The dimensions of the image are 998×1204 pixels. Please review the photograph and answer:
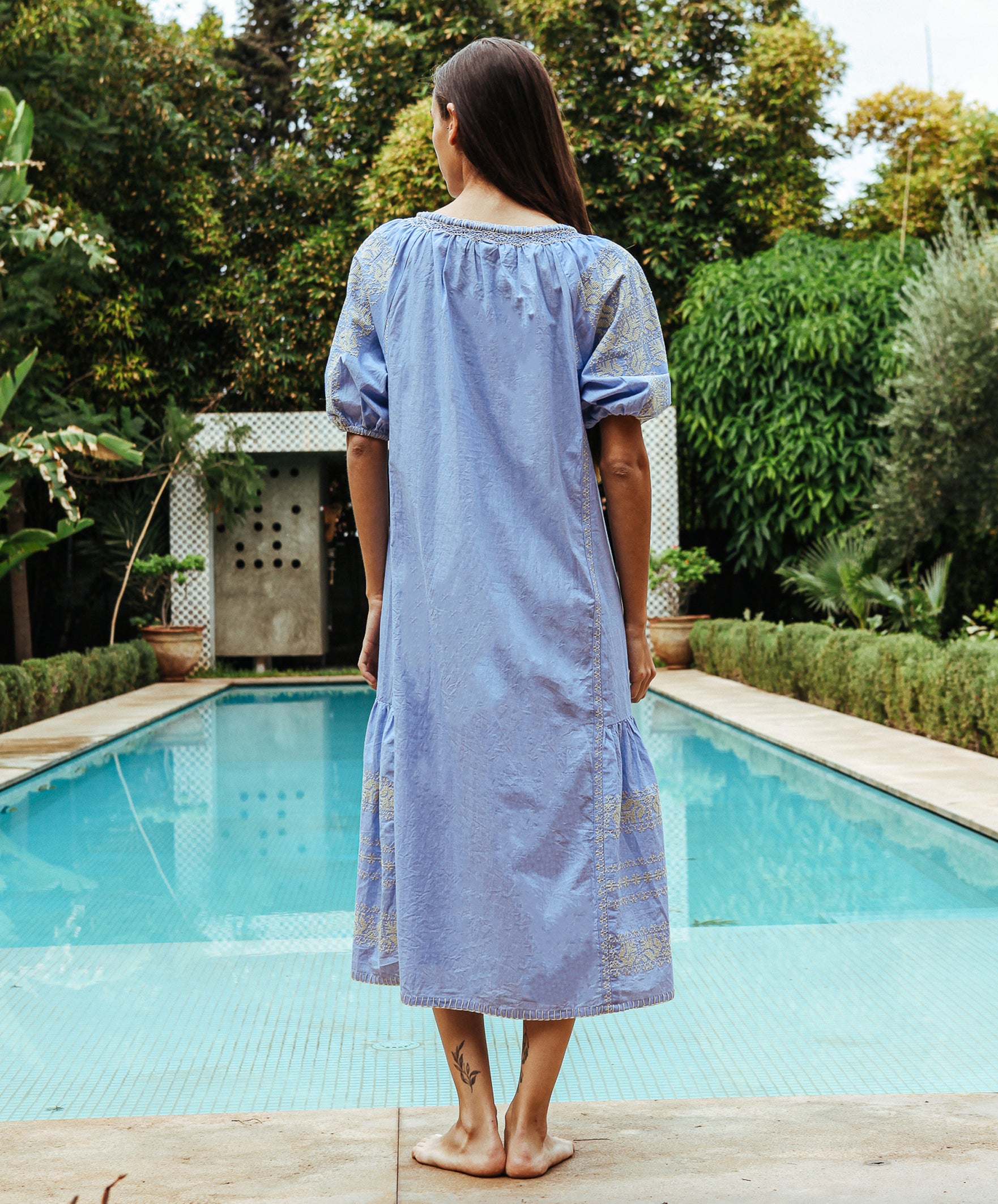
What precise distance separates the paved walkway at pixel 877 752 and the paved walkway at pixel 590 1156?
2830mm

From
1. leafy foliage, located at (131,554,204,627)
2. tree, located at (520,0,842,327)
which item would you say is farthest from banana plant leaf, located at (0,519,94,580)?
tree, located at (520,0,842,327)

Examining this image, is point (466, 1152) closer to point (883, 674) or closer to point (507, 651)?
point (507, 651)

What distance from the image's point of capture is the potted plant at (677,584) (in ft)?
44.0

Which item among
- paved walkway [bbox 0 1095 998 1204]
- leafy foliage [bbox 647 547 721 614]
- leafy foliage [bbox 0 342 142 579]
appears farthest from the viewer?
leafy foliage [bbox 647 547 721 614]

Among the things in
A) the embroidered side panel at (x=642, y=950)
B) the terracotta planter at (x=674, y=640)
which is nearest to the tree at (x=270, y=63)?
the terracotta planter at (x=674, y=640)

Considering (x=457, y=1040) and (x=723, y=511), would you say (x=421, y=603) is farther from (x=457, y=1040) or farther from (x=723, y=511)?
(x=723, y=511)

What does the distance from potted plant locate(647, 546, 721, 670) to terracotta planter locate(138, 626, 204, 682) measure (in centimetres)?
489

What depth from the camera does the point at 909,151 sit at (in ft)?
57.5

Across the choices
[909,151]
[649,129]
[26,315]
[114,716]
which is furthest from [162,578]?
[909,151]

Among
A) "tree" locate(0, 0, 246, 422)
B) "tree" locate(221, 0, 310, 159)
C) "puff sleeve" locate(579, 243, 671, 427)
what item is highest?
"tree" locate(221, 0, 310, 159)

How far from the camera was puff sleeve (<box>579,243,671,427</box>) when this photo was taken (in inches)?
72.1

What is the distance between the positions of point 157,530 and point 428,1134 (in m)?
13.0

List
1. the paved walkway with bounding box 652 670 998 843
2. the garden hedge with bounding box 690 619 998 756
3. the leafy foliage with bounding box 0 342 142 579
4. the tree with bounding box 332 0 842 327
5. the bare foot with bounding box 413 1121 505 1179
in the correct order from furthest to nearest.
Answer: the tree with bounding box 332 0 842 327, the leafy foliage with bounding box 0 342 142 579, the garden hedge with bounding box 690 619 998 756, the paved walkway with bounding box 652 670 998 843, the bare foot with bounding box 413 1121 505 1179

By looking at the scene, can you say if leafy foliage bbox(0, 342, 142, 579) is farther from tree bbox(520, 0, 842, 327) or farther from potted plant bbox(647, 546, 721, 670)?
tree bbox(520, 0, 842, 327)
